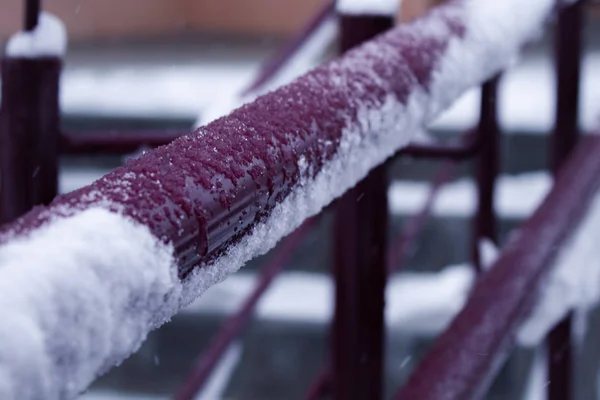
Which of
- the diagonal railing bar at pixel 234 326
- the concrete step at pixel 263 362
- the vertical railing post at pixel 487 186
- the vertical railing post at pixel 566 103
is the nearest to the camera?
the vertical railing post at pixel 566 103

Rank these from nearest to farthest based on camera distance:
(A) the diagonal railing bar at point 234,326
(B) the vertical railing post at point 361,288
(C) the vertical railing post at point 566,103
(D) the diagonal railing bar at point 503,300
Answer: (D) the diagonal railing bar at point 503,300 → (B) the vertical railing post at point 361,288 → (C) the vertical railing post at point 566,103 → (A) the diagonal railing bar at point 234,326

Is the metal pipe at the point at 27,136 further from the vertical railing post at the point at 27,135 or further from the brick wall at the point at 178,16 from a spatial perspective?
the brick wall at the point at 178,16

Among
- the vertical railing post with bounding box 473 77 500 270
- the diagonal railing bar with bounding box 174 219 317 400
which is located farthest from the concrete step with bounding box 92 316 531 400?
the vertical railing post with bounding box 473 77 500 270

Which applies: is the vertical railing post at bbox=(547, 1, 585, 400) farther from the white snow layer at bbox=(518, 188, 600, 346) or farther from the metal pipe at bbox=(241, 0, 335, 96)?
the metal pipe at bbox=(241, 0, 335, 96)

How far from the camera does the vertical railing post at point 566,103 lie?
3.38 feet

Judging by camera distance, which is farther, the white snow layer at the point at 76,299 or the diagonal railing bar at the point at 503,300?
the diagonal railing bar at the point at 503,300

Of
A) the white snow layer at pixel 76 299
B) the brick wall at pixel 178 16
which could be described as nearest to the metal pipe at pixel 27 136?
the white snow layer at pixel 76 299

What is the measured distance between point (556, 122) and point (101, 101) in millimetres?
1922

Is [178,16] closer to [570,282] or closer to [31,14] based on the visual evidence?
[31,14]

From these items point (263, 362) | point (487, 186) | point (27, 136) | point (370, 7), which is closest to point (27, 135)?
point (27, 136)

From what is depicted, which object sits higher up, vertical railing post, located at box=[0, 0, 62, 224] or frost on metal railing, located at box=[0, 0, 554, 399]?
frost on metal railing, located at box=[0, 0, 554, 399]

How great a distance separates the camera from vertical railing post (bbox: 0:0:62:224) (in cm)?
82

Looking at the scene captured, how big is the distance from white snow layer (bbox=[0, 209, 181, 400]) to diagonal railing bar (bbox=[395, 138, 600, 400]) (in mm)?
302

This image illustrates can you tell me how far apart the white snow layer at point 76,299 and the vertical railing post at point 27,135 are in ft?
1.75
